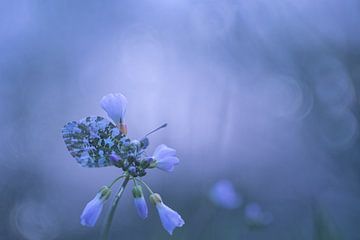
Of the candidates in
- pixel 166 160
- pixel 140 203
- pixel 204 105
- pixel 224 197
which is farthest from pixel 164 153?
pixel 204 105

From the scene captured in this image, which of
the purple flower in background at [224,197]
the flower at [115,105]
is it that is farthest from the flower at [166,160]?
the purple flower in background at [224,197]

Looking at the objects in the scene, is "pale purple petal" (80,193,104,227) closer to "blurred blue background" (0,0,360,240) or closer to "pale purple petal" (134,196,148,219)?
"pale purple petal" (134,196,148,219)

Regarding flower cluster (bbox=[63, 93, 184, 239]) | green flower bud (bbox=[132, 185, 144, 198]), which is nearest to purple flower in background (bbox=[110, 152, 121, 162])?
flower cluster (bbox=[63, 93, 184, 239])

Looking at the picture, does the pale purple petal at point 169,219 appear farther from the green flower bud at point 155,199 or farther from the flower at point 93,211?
the flower at point 93,211

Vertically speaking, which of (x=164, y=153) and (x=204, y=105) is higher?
(x=164, y=153)

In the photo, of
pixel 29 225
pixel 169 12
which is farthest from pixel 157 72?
pixel 29 225

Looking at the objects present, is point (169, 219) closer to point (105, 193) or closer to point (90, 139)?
point (105, 193)
